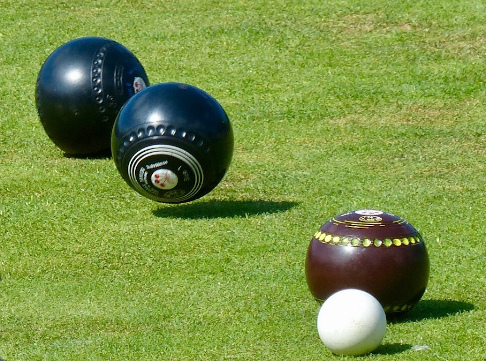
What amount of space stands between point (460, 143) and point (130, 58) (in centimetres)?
489

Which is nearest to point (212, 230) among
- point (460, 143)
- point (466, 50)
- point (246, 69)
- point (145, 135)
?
point (145, 135)

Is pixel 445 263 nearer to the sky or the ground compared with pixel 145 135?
nearer to the ground

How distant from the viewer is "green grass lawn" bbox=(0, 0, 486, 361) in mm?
7500

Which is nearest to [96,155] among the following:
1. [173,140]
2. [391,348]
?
[173,140]

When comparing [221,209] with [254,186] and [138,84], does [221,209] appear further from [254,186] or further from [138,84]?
[138,84]

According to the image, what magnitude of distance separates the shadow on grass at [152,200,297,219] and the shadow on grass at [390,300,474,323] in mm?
3071

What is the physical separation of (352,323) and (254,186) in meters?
5.41

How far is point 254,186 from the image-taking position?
1181 cm

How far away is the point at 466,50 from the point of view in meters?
17.3

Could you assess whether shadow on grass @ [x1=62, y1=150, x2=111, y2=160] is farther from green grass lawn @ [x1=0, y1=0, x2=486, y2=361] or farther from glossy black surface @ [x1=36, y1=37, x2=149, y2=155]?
glossy black surface @ [x1=36, y1=37, x2=149, y2=155]

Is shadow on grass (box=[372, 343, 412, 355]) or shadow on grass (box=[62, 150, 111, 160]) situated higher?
shadow on grass (box=[372, 343, 412, 355])

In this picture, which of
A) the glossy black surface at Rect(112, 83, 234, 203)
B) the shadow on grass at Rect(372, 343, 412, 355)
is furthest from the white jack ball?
the glossy black surface at Rect(112, 83, 234, 203)

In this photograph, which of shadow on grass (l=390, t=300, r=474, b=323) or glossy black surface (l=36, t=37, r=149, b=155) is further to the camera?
glossy black surface (l=36, t=37, r=149, b=155)

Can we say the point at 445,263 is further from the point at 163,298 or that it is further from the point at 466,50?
the point at 466,50
